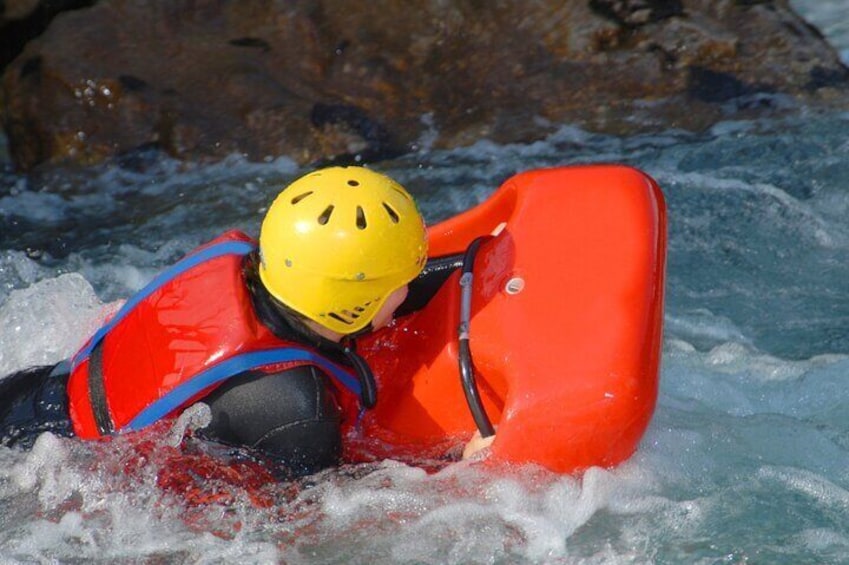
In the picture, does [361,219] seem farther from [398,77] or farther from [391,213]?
[398,77]

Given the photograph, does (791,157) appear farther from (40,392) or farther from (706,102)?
(40,392)

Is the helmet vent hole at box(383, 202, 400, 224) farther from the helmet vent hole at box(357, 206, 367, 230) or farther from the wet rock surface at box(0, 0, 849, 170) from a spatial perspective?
the wet rock surface at box(0, 0, 849, 170)

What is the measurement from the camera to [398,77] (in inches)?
305

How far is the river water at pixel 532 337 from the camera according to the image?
4.21 meters

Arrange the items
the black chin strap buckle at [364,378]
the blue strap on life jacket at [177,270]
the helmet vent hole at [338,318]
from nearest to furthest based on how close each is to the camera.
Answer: the helmet vent hole at [338,318] → the black chin strap buckle at [364,378] → the blue strap on life jacket at [177,270]

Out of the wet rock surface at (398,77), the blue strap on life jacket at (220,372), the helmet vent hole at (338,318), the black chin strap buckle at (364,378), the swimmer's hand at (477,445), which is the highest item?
the helmet vent hole at (338,318)

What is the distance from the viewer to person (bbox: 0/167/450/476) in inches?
158

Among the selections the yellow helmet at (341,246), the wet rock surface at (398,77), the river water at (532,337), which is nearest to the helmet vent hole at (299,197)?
the yellow helmet at (341,246)

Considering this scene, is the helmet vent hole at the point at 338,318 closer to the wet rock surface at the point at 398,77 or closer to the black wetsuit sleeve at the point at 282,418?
the black wetsuit sleeve at the point at 282,418

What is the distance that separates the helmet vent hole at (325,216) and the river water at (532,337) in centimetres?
79

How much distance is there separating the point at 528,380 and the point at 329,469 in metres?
0.72

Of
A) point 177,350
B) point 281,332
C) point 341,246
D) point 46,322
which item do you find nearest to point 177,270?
point 177,350

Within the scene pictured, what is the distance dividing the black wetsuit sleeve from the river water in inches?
6.2

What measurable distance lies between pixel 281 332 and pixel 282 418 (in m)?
0.31
